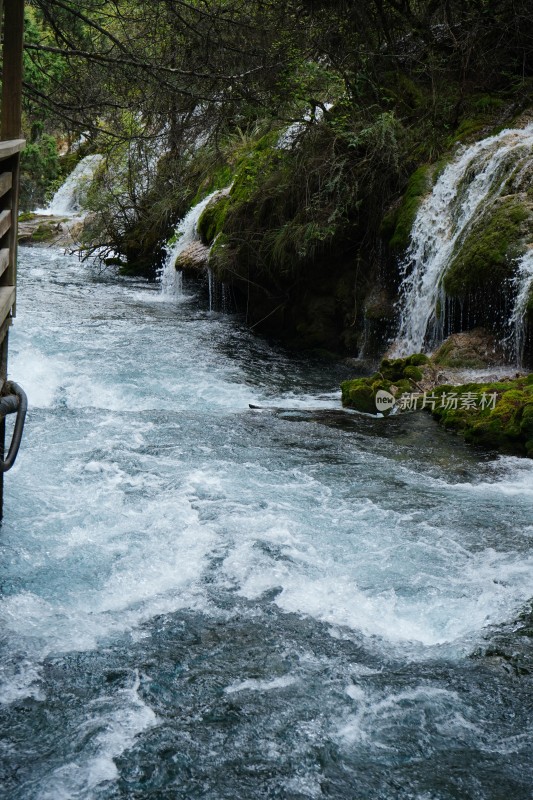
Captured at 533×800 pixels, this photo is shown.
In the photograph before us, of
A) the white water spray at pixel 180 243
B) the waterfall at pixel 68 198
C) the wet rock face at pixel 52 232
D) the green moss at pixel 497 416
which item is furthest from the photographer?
the waterfall at pixel 68 198

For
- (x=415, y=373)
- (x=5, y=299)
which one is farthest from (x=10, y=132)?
(x=415, y=373)

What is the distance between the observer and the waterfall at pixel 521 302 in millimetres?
9258

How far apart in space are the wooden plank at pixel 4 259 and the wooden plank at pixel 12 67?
0.81 meters

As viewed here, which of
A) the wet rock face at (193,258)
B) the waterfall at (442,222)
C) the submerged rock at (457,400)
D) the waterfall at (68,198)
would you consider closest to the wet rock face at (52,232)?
the waterfall at (68,198)

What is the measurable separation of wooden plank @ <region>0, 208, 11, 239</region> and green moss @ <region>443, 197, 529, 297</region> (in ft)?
20.8

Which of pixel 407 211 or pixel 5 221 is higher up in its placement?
pixel 407 211

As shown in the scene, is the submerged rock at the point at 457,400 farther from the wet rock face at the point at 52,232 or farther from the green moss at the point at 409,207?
the wet rock face at the point at 52,232

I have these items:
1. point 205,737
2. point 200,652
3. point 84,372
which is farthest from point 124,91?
point 205,737

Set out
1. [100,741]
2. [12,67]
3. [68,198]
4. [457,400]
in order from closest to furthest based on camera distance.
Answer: [100,741] → [12,67] → [457,400] → [68,198]

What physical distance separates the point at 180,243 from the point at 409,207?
687 cm

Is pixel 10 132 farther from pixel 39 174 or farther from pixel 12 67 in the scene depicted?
pixel 39 174

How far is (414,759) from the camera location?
3.44 metres

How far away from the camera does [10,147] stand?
445 centimetres

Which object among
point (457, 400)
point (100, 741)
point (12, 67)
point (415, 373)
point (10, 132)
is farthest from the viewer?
point (415, 373)
